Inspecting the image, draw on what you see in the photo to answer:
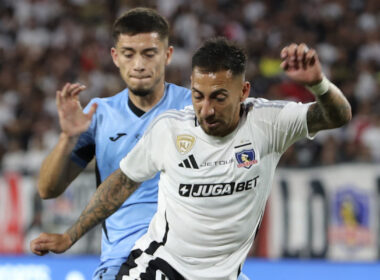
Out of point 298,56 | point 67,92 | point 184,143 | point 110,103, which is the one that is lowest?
point 110,103

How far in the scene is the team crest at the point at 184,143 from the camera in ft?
12.0

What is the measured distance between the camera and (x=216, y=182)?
11.8 ft

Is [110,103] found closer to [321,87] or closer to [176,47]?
[321,87]

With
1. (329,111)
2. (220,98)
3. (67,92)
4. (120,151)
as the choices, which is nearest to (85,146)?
(120,151)

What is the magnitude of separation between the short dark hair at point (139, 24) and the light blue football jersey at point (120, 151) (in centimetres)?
36

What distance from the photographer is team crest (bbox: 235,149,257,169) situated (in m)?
3.62

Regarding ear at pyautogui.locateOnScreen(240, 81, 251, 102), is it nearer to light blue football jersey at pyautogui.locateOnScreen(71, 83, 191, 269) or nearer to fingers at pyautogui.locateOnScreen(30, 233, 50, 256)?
light blue football jersey at pyautogui.locateOnScreen(71, 83, 191, 269)

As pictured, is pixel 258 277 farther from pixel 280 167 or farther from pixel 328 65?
pixel 328 65

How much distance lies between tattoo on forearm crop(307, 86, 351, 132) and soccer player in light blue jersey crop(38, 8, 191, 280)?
1.15m

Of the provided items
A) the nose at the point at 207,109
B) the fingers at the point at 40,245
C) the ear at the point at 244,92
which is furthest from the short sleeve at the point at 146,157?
the fingers at the point at 40,245

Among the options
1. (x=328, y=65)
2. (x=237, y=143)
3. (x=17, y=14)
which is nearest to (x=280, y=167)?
(x=328, y=65)

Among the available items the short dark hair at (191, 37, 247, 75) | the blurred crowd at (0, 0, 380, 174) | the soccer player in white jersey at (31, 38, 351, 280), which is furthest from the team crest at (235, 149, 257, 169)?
the blurred crowd at (0, 0, 380, 174)

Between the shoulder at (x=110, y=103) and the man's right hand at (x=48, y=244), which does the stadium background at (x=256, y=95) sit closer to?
the shoulder at (x=110, y=103)

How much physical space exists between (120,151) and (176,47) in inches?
317
